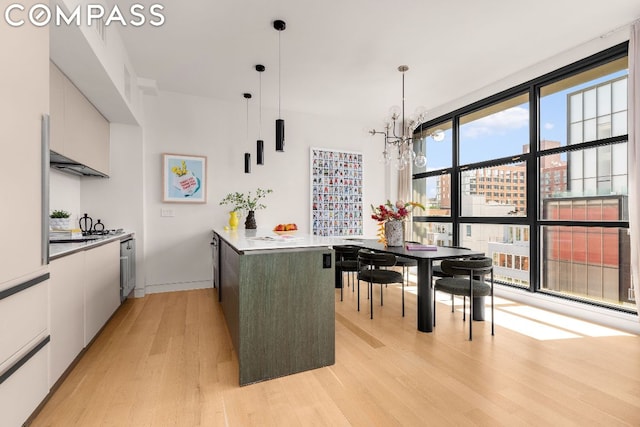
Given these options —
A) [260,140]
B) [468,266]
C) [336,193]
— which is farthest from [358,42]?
[336,193]

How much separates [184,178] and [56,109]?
2014 millimetres

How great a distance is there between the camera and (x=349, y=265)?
13.0 feet

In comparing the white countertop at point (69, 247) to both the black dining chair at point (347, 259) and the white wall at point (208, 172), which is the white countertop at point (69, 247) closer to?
the white wall at point (208, 172)

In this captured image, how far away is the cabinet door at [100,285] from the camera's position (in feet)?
7.71

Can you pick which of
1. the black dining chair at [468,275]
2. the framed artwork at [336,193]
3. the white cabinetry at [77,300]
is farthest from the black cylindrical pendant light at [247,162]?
the black dining chair at [468,275]

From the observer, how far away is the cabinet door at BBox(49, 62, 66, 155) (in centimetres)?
236

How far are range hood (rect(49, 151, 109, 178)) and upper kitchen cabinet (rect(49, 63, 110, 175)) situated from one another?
0.05m

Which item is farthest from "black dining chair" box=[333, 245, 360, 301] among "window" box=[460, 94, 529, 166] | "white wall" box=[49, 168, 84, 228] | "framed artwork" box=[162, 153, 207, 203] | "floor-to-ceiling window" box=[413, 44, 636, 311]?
"white wall" box=[49, 168, 84, 228]

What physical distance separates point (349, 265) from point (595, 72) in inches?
132

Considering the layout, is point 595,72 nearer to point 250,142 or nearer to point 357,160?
point 357,160

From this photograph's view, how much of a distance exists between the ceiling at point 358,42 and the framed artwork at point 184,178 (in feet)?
3.11

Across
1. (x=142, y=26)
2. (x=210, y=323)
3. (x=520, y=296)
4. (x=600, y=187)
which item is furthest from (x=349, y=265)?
(x=142, y=26)

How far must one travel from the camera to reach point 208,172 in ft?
15.0

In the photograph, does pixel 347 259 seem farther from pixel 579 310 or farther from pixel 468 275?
pixel 579 310
